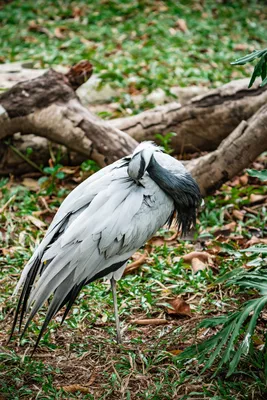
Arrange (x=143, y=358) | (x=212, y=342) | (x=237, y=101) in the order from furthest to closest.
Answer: (x=237, y=101), (x=143, y=358), (x=212, y=342)

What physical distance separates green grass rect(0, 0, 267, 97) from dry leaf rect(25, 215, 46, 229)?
7.21 feet

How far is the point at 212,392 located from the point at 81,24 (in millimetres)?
7006

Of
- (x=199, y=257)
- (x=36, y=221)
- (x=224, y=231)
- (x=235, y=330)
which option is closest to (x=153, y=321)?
(x=199, y=257)

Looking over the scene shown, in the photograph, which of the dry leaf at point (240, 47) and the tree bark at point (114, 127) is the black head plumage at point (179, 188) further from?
the dry leaf at point (240, 47)

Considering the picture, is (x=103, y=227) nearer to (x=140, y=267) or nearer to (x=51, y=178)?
(x=140, y=267)

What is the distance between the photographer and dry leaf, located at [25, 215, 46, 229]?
15.9 feet

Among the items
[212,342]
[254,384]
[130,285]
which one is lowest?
[130,285]

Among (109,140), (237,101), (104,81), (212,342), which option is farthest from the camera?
(104,81)

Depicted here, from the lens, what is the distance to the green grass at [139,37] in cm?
707

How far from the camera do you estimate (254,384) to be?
9.92ft

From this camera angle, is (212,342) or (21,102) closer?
(212,342)

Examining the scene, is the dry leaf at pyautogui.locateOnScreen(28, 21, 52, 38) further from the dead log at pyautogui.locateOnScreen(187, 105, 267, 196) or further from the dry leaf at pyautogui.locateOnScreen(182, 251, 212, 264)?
the dry leaf at pyautogui.locateOnScreen(182, 251, 212, 264)

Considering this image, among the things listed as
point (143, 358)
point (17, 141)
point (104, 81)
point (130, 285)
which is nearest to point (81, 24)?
point (104, 81)

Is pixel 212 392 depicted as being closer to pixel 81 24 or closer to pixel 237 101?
pixel 237 101
